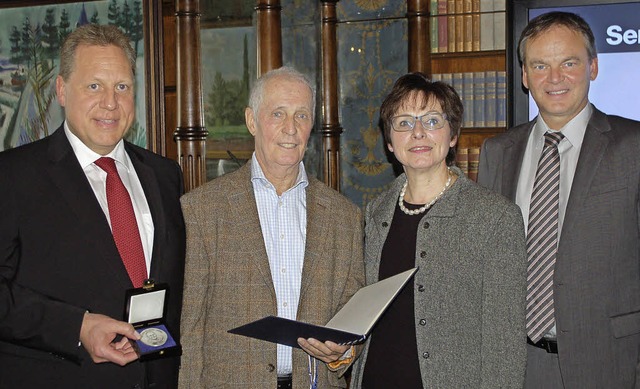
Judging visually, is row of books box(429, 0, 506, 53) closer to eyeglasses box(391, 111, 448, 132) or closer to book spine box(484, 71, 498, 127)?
book spine box(484, 71, 498, 127)

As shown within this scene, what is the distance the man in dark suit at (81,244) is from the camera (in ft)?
7.30

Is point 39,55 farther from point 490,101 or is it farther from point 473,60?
point 490,101

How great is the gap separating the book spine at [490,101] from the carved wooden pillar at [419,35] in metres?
0.42

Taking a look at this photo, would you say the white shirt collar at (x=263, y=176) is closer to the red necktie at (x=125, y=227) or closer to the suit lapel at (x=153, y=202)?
the suit lapel at (x=153, y=202)

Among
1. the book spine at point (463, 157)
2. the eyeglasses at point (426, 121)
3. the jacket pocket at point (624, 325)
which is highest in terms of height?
the eyeglasses at point (426, 121)

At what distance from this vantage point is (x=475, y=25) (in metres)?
5.10

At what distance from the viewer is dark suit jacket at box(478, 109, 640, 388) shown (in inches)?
105

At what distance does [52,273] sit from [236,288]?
597 millimetres

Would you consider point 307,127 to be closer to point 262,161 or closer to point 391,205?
point 262,161

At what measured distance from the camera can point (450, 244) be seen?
244 cm

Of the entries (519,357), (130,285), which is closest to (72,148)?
(130,285)

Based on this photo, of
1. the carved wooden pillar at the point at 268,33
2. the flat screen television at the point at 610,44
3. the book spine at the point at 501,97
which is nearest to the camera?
the flat screen television at the point at 610,44

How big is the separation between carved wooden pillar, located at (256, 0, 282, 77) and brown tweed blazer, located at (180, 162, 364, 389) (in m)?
2.10

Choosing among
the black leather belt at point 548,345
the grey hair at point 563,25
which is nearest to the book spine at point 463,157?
the grey hair at point 563,25
